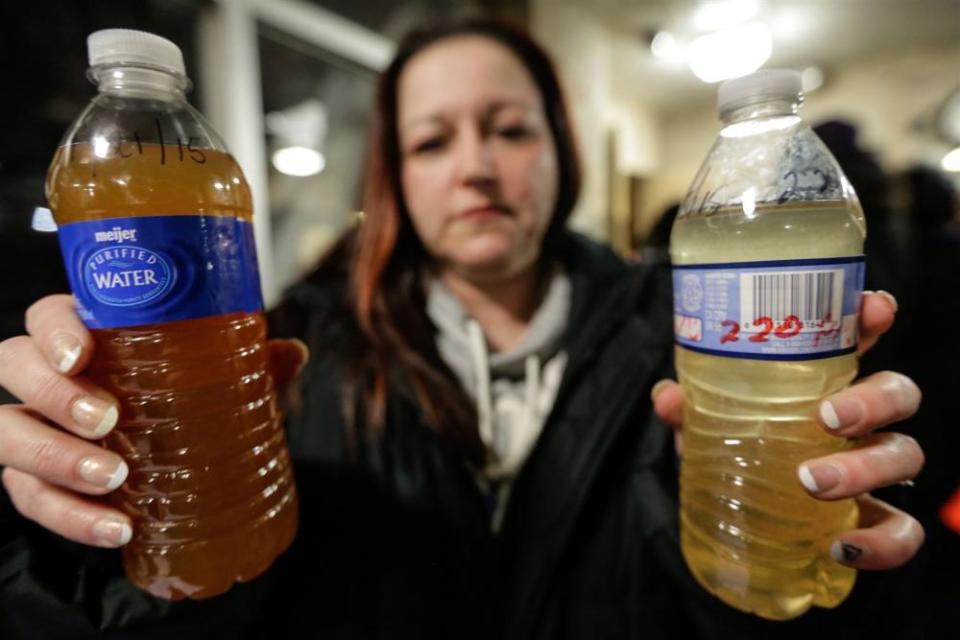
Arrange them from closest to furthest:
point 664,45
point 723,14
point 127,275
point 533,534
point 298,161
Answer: point 127,275 < point 533,534 < point 298,161 < point 723,14 < point 664,45

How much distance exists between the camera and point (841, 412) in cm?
49

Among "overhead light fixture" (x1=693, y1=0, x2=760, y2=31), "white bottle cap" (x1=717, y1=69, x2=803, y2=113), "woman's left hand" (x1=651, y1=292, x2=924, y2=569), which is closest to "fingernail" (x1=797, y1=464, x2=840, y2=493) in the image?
"woman's left hand" (x1=651, y1=292, x2=924, y2=569)

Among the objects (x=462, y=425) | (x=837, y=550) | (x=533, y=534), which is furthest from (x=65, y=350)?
(x=837, y=550)

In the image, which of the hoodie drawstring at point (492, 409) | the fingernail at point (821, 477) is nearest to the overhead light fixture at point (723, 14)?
the hoodie drawstring at point (492, 409)

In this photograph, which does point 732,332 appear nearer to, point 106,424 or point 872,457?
point 872,457

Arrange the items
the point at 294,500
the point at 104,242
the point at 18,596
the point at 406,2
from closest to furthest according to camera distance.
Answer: the point at 104,242, the point at 18,596, the point at 294,500, the point at 406,2

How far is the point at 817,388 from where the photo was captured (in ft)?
1.82

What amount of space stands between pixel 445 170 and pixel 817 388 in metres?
0.78

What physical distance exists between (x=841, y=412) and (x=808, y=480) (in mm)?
81

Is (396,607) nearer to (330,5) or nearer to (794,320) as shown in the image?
(794,320)

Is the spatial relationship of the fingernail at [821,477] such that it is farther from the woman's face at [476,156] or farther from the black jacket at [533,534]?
the woman's face at [476,156]

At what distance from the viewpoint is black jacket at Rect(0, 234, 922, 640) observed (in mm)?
718

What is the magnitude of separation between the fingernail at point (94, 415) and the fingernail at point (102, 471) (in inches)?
1.2

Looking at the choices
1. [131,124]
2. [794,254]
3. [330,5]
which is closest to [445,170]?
[131,124]
